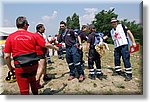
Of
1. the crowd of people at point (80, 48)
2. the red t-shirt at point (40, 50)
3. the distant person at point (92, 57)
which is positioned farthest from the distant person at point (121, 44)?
the red t-shirt at point (40, 50)

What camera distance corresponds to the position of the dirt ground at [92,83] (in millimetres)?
2441

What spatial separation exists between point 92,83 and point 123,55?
0.44 metres

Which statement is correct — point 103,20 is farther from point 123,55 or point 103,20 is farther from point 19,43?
point 19,43

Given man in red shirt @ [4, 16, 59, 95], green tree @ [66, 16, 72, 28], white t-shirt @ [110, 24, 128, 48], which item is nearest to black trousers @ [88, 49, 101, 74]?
white t-shirt @ [110, 24, 128, 48]

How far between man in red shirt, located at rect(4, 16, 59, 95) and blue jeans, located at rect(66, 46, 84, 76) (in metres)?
0.47

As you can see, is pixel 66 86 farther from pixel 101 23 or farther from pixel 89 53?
pixel 101 23

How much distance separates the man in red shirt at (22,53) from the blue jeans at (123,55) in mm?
863

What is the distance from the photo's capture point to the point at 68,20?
2.49 m

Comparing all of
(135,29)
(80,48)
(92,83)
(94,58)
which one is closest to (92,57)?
(94,58)

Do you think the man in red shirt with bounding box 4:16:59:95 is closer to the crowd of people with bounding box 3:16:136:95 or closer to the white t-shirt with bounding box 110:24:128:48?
the crowd of people with bounding box 3:16:136:95

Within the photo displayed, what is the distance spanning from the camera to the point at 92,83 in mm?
2523

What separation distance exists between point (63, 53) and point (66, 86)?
35 cm

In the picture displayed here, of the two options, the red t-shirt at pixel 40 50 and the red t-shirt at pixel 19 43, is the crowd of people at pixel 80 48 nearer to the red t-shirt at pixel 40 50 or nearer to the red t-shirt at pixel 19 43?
the red t-shirt at pixel 40 50

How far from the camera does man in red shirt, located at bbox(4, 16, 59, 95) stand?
2.06m
